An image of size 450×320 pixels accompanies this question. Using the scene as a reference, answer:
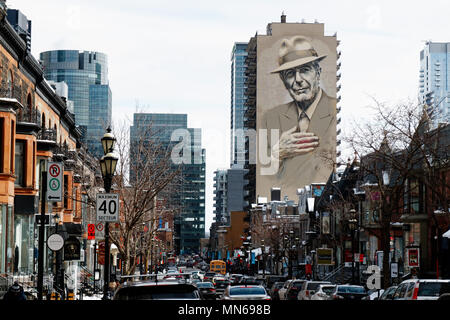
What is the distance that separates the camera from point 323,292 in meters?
37.4

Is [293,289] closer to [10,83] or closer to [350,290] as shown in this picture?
[350,290]

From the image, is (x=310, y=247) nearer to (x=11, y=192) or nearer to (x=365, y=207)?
(x=365, y=207)

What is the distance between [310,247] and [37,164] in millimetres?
60486

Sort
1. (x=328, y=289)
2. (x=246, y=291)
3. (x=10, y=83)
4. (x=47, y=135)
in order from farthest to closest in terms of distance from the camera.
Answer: (x=47, y=135)
(x=10, y=83)
(x=328, y=289)
(x=246, y=291)

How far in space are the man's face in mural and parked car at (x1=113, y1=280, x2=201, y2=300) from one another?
14346 cm

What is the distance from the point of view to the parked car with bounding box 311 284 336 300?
36.5 meters

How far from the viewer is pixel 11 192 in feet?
125

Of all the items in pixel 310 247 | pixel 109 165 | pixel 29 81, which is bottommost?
pixel 310 247

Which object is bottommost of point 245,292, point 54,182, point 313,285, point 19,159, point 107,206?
point 313,285

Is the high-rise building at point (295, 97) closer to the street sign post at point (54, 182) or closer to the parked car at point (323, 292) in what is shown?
the parked car at point (323, 292)

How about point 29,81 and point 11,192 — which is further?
point 29,81

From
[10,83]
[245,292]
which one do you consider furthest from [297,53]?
[245,292]

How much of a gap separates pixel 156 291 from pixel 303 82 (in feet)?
476
